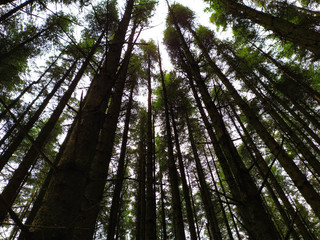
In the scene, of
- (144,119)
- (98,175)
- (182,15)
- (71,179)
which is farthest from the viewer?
→ (144,119)

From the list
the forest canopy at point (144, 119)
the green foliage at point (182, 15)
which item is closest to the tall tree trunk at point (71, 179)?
the forest canopy at point (144, 119)

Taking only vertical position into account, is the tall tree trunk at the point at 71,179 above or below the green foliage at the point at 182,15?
below

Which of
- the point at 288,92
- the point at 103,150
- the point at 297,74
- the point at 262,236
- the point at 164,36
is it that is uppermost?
the point at 164,36

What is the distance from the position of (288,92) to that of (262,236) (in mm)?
9757

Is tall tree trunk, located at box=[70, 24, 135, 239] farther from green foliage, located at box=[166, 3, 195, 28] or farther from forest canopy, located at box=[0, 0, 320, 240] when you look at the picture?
green foliage, located at box=[166, 3, 195, 28]

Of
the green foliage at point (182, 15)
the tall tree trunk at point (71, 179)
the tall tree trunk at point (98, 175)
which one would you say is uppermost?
the green foliage at point (182, 15)

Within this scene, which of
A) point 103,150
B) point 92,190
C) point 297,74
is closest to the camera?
point 92,190

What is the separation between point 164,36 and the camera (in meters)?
10.7

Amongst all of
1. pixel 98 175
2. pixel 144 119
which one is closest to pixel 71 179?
pixel 98 175

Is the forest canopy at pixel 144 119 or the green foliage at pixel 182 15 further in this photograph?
the green foliage at pixel 182 15

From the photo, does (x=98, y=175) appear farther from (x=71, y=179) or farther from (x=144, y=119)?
(x=144, y=119)

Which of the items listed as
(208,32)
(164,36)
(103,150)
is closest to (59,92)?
(164,36)

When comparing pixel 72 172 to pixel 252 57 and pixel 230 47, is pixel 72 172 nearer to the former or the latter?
pixel 252 57

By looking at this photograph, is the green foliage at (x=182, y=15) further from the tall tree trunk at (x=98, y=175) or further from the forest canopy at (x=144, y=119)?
the tall tree trunk at (x=98, y=175)
